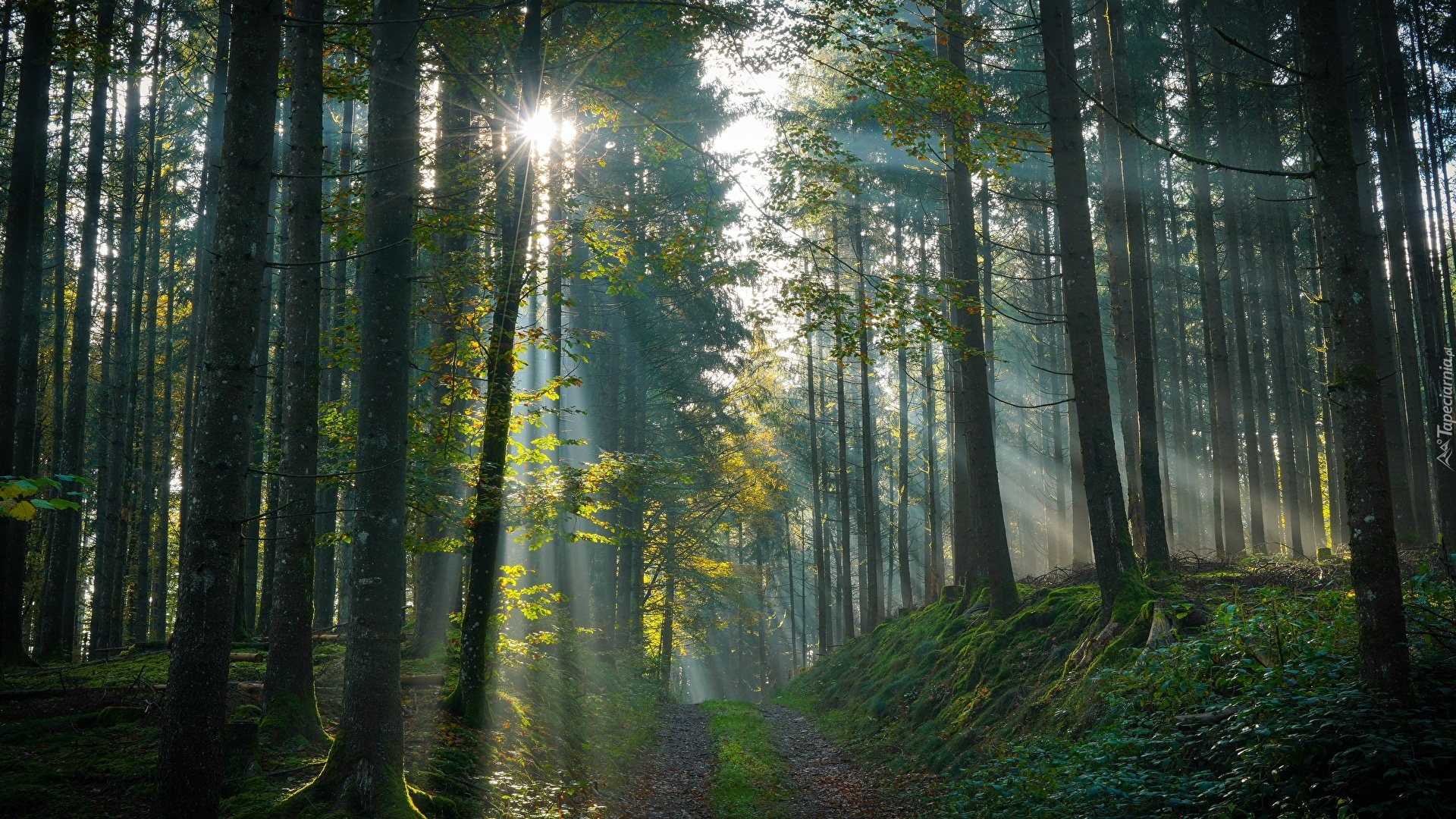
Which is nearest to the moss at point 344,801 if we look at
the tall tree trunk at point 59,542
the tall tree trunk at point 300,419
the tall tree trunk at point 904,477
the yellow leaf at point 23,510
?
the tall tree trunk at point 300,419

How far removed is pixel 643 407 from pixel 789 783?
44.1 feet

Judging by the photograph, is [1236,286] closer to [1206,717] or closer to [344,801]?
[1206,717]

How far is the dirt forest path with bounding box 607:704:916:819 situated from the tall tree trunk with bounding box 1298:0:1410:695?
4.98 meters

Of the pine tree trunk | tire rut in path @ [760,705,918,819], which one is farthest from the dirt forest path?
the pine tree trunk

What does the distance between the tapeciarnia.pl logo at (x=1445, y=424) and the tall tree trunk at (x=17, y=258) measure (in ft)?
65.3

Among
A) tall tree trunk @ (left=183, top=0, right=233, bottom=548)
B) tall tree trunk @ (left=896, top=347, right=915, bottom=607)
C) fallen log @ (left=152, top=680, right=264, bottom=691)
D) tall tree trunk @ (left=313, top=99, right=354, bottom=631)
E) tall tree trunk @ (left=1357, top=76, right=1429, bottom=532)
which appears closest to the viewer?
fallen log @ (left=152, top=680, right=264, bottom=691)

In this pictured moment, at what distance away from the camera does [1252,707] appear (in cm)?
595

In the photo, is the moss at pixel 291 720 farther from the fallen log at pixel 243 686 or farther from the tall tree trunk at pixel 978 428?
the tall tree trunk at pixel 978 428

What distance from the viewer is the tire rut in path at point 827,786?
9.30 meters

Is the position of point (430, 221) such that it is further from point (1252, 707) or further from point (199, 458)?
point (1252, 707)

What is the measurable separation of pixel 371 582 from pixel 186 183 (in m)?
21.1

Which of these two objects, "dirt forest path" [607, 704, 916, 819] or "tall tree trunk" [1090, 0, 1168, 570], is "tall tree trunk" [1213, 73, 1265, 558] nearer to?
"tall tree trunk" [1090, 0, 1168, 570]

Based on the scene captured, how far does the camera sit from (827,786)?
11.0m

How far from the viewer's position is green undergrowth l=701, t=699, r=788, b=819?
9602mm
